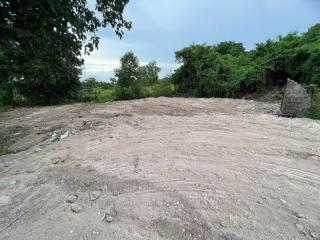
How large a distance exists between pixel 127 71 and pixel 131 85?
737 millimetres

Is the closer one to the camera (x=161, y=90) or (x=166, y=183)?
(x=166, y=183)

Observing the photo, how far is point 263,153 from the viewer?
144 inches

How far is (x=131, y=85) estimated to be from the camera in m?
13.2

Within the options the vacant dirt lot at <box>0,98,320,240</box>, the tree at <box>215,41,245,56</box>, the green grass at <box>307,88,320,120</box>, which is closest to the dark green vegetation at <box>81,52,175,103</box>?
the tree at <box>215,41,245,56</box>

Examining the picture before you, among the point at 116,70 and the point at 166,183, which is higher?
the point at 116,70

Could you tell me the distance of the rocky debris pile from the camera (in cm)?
573

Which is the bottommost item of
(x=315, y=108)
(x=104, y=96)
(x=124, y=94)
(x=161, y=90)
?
(x=104, y=96)

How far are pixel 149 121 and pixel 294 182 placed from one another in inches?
120

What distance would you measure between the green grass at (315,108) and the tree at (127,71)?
8388 mm

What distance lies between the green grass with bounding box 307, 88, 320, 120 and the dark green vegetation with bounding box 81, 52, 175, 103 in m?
6.67

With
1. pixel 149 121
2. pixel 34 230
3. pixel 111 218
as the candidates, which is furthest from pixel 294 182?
pixel 149 121

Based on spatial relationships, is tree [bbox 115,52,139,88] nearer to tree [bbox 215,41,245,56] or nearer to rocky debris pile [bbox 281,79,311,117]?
tree [bbox 215,41,245,56]

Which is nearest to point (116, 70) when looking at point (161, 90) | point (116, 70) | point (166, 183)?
point (116, 70)

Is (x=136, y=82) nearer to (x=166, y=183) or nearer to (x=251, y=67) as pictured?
(x=251, y=67)
